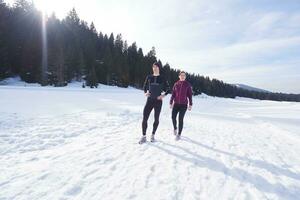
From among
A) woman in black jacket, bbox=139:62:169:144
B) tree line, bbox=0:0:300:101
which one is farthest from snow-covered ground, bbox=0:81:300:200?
tree line, bbox=0:0:300:101

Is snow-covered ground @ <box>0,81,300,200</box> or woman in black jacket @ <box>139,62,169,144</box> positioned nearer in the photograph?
snow-covered ground @ <box>0,81,300,200</box>

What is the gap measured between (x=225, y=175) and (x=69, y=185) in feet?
9.73

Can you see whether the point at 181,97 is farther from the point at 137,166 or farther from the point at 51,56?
the point at 51,56

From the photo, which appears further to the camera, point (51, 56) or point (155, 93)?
point (51, 56)

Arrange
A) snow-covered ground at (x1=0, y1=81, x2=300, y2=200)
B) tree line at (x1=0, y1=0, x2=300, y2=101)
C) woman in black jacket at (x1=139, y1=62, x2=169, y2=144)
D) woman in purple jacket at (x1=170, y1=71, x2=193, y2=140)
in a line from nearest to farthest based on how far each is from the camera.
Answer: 1. snow-covered ground at (x1=0, y1=81, x2=300, y2=200)
2. woman in black jacket at (x1=139, y1=62, x2=169, y2=144)
3. woman in purple jacket at (x1=170, y1=71, x2=193, y2=140)
4. tree line at (x1=0, y1=0, x2=300, y2=101)

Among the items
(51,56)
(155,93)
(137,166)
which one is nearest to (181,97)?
(155,93)

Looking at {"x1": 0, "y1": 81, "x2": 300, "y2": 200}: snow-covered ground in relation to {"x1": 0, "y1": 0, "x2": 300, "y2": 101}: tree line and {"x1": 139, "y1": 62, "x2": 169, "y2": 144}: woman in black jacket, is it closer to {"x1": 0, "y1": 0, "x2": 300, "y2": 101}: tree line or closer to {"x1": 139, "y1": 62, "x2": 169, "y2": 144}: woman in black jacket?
{"x1": 139, "y1": 62, "x2": 169, "y2": 144}: woman in black jacket

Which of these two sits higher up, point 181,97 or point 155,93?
point 155,93

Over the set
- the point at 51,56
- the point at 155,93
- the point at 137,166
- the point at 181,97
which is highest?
the point at 51,56

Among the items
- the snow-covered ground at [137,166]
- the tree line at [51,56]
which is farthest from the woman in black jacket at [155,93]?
the tree line at [51,56]

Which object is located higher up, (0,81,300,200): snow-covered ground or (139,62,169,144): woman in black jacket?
(139,62,169,144): woman in black jacket

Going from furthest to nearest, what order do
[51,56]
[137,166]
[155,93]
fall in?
1. [51,56]
2. [155,93]
3. [137,166]

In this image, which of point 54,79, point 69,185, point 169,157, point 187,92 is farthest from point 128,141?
point 54,79

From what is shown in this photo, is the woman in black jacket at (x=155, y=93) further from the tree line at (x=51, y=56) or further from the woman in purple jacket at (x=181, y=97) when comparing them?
the tree line at (x=51, y=56)
